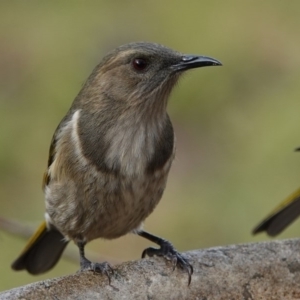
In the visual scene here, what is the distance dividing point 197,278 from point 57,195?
1106mm

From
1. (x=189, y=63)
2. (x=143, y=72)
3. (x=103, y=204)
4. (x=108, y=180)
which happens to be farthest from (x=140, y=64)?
(x=103, y=204)

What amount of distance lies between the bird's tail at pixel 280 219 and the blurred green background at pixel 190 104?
74.6 inches

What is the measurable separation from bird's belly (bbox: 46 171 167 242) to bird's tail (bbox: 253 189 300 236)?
82cm

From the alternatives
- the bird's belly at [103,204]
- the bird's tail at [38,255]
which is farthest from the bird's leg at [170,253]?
the bird's tail at [38,255]

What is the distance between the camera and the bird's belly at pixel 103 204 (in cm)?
495

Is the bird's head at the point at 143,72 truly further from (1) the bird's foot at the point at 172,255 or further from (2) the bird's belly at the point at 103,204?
(1) the bird's foot at the point at 172,255

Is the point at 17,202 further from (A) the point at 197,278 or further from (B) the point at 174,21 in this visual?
(A) the point at 197,278

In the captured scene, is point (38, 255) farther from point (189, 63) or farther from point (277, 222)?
point (189, 63)

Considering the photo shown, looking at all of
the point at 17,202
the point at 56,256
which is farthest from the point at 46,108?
the point at 56,256

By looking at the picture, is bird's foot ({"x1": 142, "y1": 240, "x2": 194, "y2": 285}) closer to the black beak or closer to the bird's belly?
the bird's belly

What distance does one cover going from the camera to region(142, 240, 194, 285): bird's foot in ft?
14.7

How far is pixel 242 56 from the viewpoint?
10.0m

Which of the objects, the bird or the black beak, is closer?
the black beak

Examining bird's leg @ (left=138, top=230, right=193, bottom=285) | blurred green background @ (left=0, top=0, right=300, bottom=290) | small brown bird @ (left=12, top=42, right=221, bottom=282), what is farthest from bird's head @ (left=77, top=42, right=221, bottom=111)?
blurred green background @ (left=0, top=0, right=300, bottom=290)
